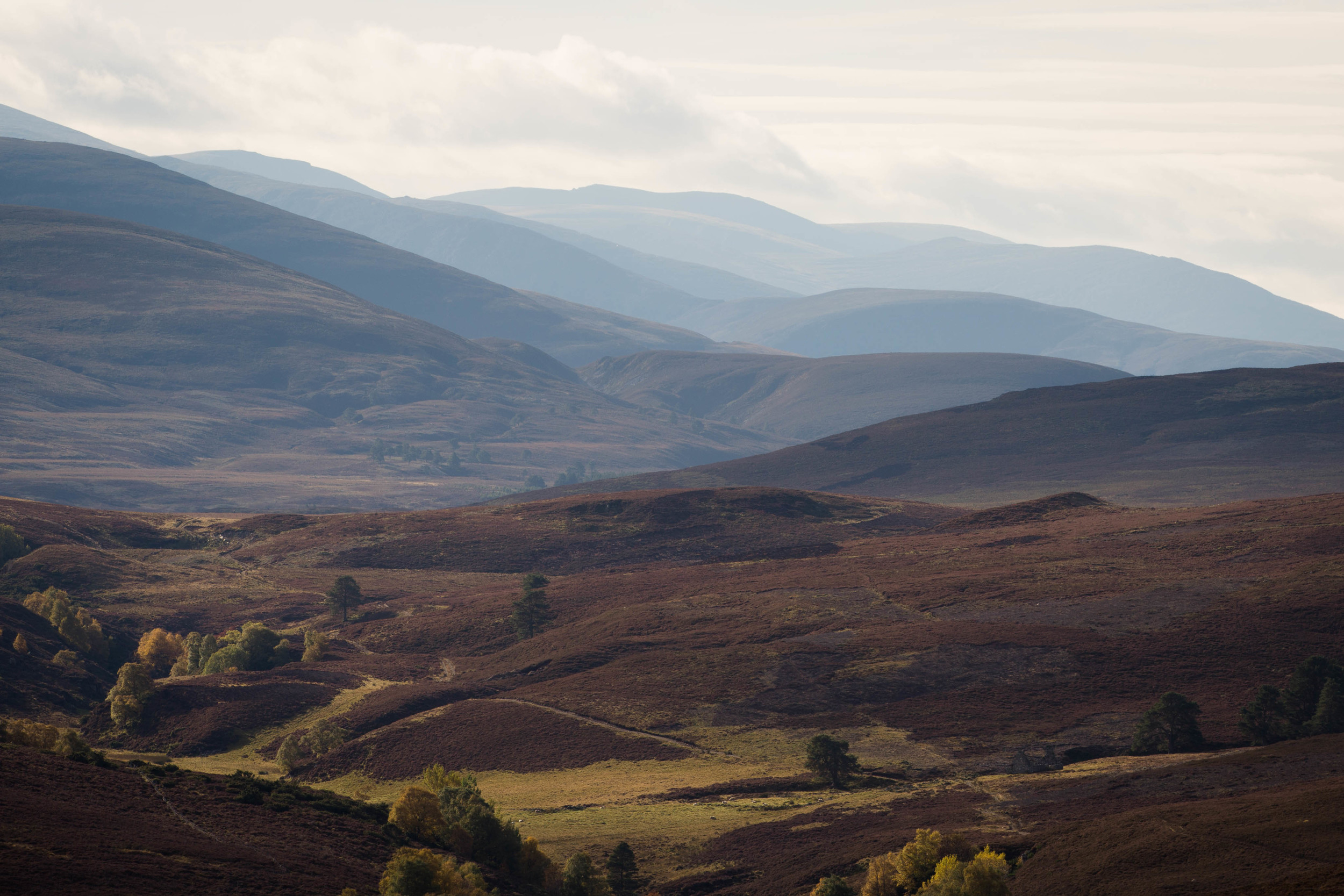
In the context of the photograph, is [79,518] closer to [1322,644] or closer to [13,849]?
[13,849]

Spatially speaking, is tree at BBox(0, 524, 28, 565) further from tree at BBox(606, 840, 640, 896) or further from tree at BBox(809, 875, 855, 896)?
tree at BBox(809, 875, 855, 896)

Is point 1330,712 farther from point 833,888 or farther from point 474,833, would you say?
point 474,833

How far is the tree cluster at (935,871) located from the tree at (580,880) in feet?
38.6

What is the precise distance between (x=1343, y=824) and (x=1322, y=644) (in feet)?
171

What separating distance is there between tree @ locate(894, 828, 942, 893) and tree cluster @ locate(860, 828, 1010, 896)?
0.03m

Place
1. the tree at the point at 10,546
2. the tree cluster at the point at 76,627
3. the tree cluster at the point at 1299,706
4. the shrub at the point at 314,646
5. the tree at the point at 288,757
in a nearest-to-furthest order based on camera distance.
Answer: the tree cluster at the point at 1299,706
the tree at the point at 288,757
the tree cluster at the point at 76,627
the shrub at the point at 314,646
the tree at the point at 10,546

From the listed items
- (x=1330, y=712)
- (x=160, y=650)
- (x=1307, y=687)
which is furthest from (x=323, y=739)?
(x=1330, y=712)

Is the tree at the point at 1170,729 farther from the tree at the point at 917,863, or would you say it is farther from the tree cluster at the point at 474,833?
the tree cluster at the point at 474,833

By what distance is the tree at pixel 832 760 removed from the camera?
79.8 m

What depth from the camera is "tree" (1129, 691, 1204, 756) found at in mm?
79500

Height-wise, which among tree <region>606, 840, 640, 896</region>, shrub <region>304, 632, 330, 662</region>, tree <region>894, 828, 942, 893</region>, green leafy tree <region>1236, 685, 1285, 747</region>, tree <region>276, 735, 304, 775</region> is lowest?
tree <region>276, 735, 304, 775</region>

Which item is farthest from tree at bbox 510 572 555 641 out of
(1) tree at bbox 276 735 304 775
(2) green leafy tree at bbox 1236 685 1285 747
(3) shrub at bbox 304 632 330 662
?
(2) green leafy tree at bbox 1236 685 1285 747

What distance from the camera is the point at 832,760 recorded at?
80.0 meters

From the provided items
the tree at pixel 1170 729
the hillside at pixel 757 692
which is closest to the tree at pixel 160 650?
the hillside at pixel 757 692
